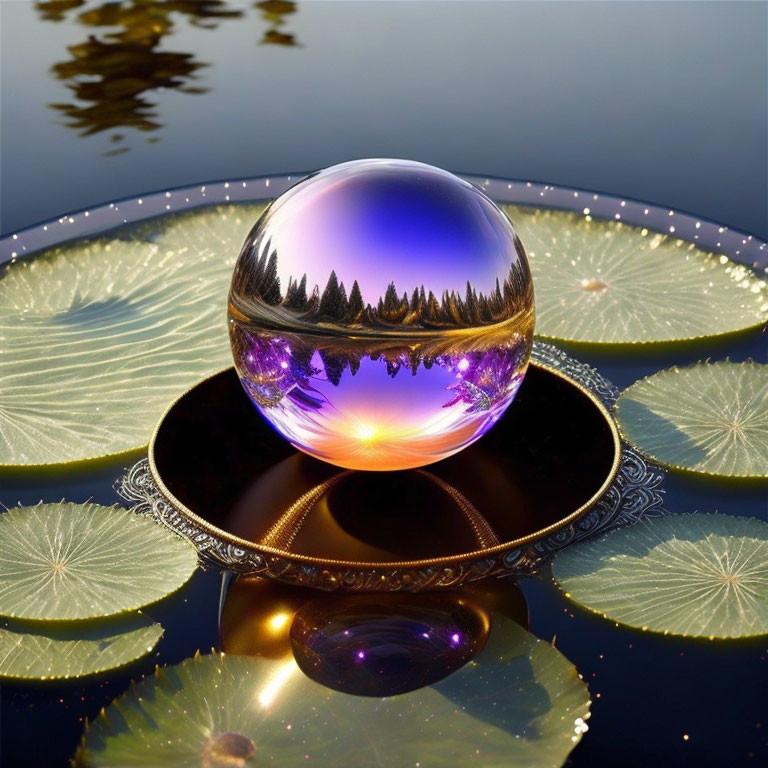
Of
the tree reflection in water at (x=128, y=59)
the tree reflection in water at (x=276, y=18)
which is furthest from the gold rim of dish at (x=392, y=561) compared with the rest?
the tree reflection in water at (x=276, y=18)

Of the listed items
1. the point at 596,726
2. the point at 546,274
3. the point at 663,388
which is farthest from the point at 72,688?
the point at 546,274

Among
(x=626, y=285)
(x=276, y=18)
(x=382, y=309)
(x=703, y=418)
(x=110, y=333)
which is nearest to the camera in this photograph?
(x=382, y=309)

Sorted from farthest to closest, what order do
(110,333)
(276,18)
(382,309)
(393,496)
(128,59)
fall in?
(276,18) < (128,59) < (110,333) < (393,496) < (382,309)

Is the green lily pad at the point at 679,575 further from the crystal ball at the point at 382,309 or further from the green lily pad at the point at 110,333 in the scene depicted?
the green lily pad at the point at 110,333

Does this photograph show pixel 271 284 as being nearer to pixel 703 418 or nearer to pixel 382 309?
pixel 382 309

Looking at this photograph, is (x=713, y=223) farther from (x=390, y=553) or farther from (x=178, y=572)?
(x=178, y=572)

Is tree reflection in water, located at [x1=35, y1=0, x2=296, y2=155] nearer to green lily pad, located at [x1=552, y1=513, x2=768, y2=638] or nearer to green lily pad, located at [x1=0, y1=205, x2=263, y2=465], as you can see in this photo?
green lily pad, located at [x1=0, y1=205, x2=263, y2=465]

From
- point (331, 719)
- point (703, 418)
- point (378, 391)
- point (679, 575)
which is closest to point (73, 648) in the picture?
point (331, 719)
